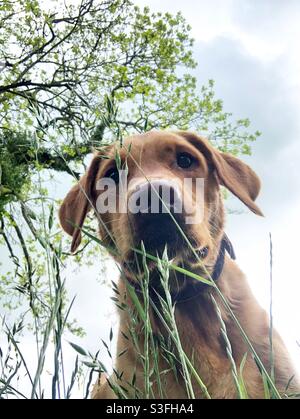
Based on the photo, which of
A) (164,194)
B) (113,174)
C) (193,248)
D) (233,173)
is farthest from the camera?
(233,173)

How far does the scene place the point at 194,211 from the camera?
2816 millimetres

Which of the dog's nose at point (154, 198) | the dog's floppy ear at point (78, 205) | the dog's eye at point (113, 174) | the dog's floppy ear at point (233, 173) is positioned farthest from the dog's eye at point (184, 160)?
the dog's nose at point (154, 198)

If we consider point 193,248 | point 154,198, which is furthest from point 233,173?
point 193,248

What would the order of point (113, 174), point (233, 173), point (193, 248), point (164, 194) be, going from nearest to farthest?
point (193, 248)
point (164, 194)
point (113, 174)
point (233, 173)

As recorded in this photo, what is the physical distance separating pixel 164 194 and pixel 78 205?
4.48 ft

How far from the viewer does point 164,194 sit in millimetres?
2465

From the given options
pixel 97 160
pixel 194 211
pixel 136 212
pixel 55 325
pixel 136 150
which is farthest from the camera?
pixel 97 160

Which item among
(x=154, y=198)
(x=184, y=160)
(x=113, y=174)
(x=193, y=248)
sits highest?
(x=184, y=160)

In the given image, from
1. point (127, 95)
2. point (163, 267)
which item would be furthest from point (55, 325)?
point (127, 95)

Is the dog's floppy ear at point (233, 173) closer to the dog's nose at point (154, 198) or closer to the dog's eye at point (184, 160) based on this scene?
the dog's eye at point (184, 160)

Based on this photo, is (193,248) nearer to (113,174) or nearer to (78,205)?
(113,174)
